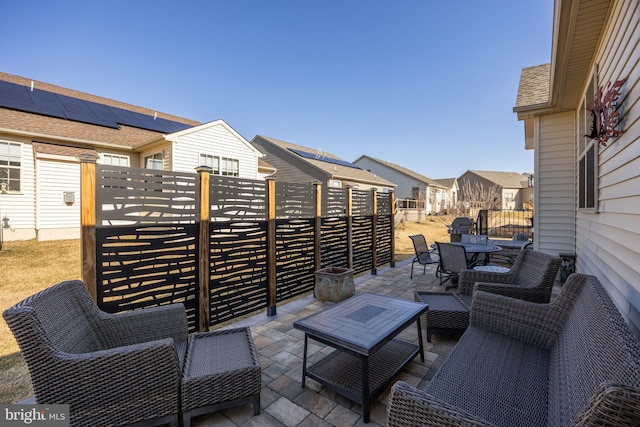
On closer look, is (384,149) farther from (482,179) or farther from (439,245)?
(439,245)

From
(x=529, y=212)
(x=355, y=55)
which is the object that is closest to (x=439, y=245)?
(x=355, y=55)

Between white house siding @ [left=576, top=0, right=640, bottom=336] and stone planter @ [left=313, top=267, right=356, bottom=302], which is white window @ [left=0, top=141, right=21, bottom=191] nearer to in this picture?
stone planter @ [left=313, top=267, right=356, bottom=302]

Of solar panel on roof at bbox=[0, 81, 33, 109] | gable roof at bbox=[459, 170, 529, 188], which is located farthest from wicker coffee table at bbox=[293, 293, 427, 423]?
gable roof at bbox=[459, 170, 529, 188]

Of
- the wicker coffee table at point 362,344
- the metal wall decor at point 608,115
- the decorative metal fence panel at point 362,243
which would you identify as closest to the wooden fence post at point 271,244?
the wicker coffee table at point 362,344

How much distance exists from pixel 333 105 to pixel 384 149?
13.3 meters

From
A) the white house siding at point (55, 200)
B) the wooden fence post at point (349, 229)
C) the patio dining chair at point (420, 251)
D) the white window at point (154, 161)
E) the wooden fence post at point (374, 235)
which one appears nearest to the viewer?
the wooden fence post at point (349, 229)

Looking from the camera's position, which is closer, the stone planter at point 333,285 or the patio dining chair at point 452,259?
the stone planter at point 333,285

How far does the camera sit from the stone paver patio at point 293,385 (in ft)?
6.82

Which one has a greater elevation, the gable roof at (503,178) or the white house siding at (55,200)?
the gable roof at (503,178)

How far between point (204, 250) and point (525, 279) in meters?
3.81

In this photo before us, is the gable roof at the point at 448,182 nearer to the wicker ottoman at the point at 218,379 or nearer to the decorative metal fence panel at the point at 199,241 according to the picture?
the decorative metal fence panel at the point at 199,241

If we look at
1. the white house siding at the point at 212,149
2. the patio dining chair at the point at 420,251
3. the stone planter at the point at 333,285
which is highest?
the white house siding at the point at 212,149

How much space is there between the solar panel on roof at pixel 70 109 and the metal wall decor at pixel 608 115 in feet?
43.4

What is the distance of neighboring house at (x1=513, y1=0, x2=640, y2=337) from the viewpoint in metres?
1.92
